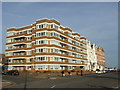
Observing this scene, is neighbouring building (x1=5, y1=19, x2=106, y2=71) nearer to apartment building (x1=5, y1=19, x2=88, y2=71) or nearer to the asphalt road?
apartment building (x1=5, y1=19, x2=88, y2=71)

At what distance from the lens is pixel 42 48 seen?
6288 cm

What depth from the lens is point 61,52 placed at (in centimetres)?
7075

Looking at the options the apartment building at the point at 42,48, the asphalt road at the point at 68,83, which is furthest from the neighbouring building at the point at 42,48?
the asphalt road at the point at 68,83

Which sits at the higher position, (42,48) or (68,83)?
(42,48)

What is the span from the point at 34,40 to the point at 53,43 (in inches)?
314

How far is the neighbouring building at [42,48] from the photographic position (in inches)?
2469

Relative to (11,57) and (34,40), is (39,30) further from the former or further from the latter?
(11,57)

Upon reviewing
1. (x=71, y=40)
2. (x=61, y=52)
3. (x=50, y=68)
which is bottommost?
(x=50, y=68)

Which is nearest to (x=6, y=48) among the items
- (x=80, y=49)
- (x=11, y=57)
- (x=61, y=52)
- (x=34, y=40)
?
(x=11, y=57)

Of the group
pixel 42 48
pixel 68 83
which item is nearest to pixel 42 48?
pixel 42 48

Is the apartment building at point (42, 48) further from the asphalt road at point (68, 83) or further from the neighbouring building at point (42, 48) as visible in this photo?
the asphalt road at point (68, 83)

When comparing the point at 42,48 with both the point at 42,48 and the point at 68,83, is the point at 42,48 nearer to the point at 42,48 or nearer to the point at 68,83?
the point at 42,48

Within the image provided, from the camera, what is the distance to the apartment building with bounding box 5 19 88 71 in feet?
206

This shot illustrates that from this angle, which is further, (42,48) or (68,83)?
(42,48)
